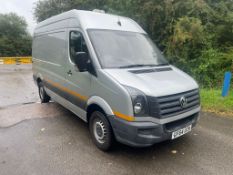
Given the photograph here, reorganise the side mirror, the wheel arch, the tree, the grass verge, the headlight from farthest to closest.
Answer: the tree → the grass verge → the side mirror → the wheel arch → the headlight

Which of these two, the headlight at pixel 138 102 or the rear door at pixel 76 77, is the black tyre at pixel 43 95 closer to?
the rear door at pixel 76 77

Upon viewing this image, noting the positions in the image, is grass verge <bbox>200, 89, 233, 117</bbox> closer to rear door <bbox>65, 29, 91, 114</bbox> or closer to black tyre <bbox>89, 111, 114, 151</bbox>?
black tyre <bbox>89, 111, 114, 151</bbox>

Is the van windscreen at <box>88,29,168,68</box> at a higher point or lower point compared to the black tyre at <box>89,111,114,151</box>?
higher

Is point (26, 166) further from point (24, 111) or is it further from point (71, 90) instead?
point (24, 111)

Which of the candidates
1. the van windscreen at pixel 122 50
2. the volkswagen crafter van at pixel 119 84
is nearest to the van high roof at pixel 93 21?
the volkswagen crafter van at pixel 119 84

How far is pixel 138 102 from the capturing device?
10.9 ft

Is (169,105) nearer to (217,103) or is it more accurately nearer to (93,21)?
(93,21)

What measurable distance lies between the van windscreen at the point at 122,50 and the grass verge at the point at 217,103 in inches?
100

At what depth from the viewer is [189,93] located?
150 inches

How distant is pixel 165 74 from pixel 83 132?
224 centimetres

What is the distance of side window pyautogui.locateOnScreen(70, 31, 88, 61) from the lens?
4.36m

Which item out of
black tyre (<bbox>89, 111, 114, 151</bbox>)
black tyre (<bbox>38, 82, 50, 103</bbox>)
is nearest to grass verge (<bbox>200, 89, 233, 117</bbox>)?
black tyre (<bbox>89, 111, 114, 151</bbox>)

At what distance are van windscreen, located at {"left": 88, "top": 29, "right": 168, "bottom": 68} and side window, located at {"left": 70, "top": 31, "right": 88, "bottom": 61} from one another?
0.81 ft

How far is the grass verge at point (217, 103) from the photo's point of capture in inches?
241
